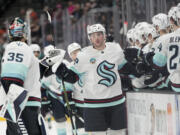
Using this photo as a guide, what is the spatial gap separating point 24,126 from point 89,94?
3.21 feet

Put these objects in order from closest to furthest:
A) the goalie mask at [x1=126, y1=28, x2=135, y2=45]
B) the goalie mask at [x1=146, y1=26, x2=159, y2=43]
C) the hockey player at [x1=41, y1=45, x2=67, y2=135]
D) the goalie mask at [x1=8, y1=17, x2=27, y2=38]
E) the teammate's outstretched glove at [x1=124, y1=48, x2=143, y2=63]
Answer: the goalie mask at [x1=8, y1=17, x2=27, y2=38] → the teammate's outstretched glove at [x1=124, y1=48, x2=143, y2=63] → the goalie mask at [x1=146, y1=26, x2=159, y2=43] → the goalie mask at [x1=126, y1=28, x2=135, y2=45] → the hockey player at [x1=41, y1=45, x2=67, y2=135]

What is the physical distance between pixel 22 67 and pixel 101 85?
98 centimetres

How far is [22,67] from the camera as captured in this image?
12.1ft

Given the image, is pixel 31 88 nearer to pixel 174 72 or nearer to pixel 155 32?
pixel 174 72

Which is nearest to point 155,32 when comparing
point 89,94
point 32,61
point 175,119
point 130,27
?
point 130,27

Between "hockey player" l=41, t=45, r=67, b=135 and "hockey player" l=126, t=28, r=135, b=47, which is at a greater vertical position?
"hockey player" l=126, t=28, r=135, b=47

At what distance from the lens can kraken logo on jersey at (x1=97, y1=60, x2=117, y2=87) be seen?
175 inches

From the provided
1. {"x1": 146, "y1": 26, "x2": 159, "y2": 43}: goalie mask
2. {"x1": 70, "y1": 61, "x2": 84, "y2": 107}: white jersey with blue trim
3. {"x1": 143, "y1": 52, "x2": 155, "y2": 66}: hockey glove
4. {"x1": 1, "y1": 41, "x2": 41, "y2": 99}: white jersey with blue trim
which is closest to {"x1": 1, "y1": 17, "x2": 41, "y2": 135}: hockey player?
{"x1": 1, "y1": 41, "x2": 41, "y2": 99}: white jersey with blue trim

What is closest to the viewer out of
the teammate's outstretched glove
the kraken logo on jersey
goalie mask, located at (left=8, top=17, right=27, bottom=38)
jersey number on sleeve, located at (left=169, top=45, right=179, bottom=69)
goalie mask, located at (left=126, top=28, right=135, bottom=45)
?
goalie mask, located at (left=8, top=17, right=27, bottom=38)

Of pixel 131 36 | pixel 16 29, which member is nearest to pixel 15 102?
pixel 16 29

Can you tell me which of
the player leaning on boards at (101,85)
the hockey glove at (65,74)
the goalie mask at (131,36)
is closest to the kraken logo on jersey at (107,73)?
the player leaning on boards at (101,85)

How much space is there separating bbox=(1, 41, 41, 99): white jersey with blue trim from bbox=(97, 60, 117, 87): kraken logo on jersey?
2.65ft

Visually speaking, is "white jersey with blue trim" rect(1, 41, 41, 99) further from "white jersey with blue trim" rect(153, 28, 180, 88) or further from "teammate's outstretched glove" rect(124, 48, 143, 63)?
"teammate's outstretched glove" rect(124, 48, 143, 63)

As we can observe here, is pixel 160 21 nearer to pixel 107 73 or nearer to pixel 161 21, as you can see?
pixel 161 21
